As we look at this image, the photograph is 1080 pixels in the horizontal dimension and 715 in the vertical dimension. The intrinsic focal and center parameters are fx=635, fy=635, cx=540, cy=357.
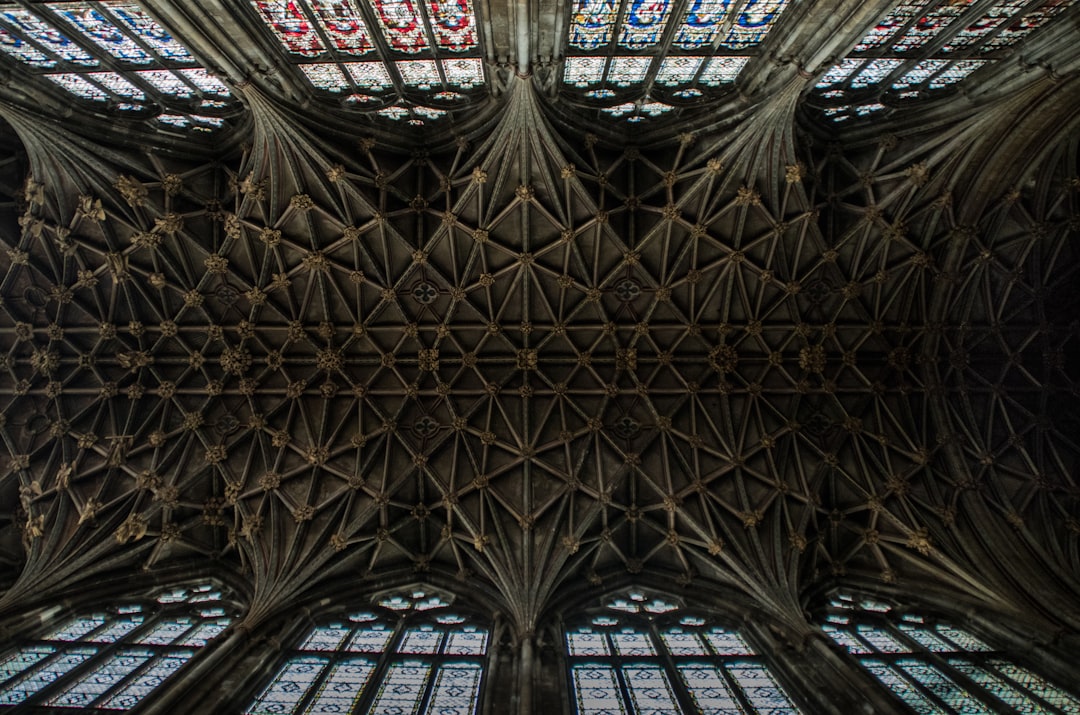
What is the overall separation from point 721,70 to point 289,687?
15708mm

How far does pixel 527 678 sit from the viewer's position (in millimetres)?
12008

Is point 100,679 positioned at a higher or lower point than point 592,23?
lower

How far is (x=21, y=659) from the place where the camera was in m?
12.3

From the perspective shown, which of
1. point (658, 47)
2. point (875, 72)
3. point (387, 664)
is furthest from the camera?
point (875, 72)

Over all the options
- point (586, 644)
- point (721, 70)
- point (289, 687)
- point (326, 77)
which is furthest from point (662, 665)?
point (326, 77)

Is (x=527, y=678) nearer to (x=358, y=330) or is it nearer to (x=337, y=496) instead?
(x=337, y=496)

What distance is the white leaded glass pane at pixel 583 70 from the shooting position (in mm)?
13875

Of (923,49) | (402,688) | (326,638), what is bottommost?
(402,688)

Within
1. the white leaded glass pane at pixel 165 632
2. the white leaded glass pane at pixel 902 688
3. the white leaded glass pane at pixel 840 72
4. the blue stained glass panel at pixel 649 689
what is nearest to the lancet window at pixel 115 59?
the white leaded glass pane at pixel 165 632

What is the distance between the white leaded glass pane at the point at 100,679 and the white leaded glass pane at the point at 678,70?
1639 centimetres

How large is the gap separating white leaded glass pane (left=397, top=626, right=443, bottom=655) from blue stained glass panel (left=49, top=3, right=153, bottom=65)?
13.3 meters

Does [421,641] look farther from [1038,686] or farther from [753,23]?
[753,23]

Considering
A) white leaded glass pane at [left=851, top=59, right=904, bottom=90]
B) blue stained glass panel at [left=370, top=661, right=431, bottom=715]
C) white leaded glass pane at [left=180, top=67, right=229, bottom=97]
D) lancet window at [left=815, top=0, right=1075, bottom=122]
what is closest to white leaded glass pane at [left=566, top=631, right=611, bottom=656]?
blue stained glass panel at [left=370, top=661, right=431, bottom=715]

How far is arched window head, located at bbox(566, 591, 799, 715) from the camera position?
11.6 metres
